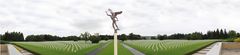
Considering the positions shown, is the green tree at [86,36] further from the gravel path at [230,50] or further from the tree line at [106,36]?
the gravel path at [230,50]

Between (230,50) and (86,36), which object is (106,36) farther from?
(230,50)

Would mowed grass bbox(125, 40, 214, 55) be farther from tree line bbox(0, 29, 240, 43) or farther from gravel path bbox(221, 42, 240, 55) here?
tree line bbox(0, 29, 240, 43)

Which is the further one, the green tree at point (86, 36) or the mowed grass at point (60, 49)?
the green tree at point (86, 36)

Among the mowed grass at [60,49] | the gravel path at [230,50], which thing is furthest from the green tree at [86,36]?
the gravel path at [230,50]

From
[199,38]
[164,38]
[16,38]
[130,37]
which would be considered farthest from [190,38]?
[16,38]

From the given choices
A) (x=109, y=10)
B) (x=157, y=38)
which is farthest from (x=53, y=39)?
(x=109, y=10)

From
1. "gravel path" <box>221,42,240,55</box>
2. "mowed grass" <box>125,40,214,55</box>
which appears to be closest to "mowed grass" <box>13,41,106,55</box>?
"mowed grass" <box>125,40,214,55</box>

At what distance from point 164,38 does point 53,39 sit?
23914 millimetres

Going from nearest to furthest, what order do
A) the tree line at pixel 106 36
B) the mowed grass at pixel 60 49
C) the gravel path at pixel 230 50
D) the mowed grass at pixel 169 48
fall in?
the gravel path at pixel 230 50
the mowed grass at pixel 169 48
the mowed grass at pixel 60 49
the tree line at pixel 106 36

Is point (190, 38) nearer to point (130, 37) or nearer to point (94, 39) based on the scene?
point (130, 37)

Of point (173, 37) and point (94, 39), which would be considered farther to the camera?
point (173, 37)

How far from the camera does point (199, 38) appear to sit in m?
87.1

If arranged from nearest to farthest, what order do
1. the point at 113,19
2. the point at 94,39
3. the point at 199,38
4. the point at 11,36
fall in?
the point at 113,19, the point at 94,39, the point at 11,36, the point at 199,38

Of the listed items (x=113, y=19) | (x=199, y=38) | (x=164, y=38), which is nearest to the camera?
(x=113, y=19)
